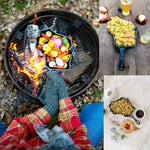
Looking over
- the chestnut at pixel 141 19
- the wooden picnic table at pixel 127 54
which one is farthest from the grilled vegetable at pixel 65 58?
the chestnut at pixel 141 19

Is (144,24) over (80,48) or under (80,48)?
over

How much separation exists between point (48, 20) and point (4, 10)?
51 cm

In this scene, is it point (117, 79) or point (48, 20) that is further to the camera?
point (48, 20)

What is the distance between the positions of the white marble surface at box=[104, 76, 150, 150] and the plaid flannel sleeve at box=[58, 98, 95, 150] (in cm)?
42

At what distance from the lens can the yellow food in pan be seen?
1.34m

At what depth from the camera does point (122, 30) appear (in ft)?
4.45

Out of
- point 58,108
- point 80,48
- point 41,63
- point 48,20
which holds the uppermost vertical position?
point 48,20

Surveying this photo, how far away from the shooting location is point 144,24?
1.40 m

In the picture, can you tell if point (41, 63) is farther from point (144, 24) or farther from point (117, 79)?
point (144, 24)

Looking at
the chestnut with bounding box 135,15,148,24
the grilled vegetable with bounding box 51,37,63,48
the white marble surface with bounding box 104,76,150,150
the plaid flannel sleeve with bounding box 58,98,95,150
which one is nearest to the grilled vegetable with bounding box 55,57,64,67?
the grilled vegetable with bounding box 51,37,63,48

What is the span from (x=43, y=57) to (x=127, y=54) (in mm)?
774

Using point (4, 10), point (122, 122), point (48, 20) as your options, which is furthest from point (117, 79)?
point (4, 10)

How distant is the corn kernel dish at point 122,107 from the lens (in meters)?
1.34

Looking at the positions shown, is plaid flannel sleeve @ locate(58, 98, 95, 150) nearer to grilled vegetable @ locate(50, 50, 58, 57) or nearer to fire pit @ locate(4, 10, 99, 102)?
fire pit @ locate(4, 10, 99, 102)
